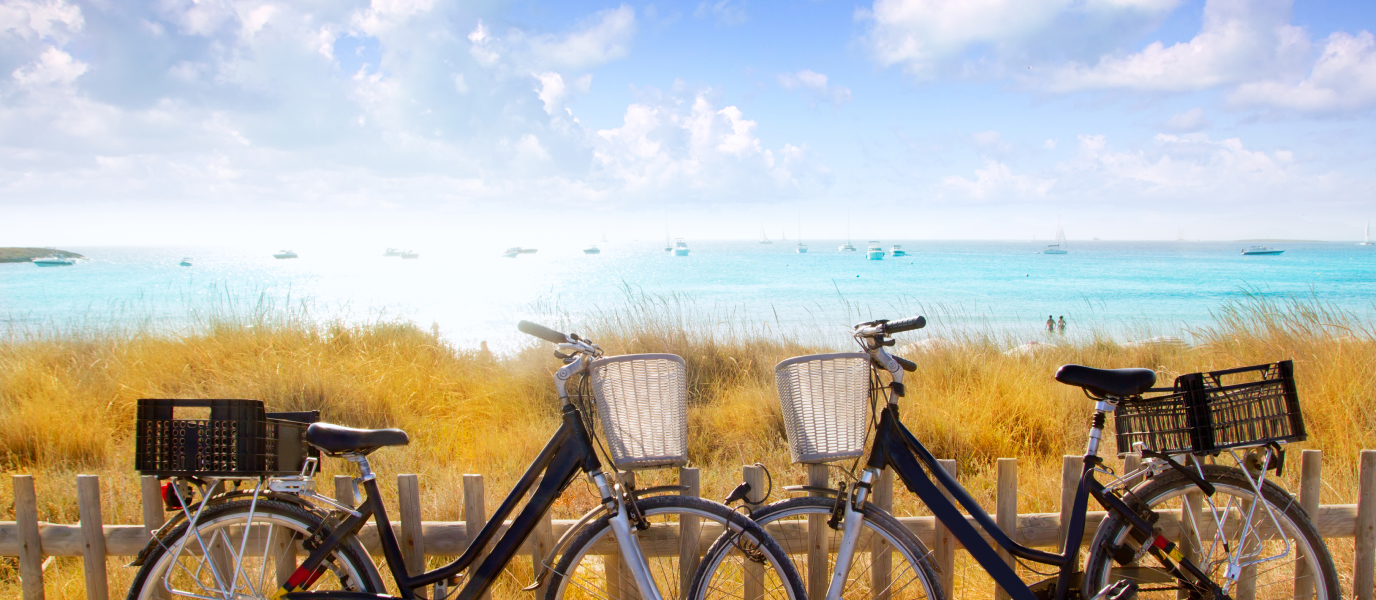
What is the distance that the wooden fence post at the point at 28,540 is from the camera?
2566 mm

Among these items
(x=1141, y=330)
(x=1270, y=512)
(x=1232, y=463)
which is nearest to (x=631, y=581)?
(x=1270, y=512)

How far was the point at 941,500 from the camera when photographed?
89.9 inches

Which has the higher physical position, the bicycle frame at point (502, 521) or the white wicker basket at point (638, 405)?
the white wicker basket at point (638, 405)

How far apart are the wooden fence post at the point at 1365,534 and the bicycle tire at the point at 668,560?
89.9 inches

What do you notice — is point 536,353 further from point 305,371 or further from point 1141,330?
point 1141,330

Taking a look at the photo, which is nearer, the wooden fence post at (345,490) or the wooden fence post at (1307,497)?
the wooden fence post at (345,490)

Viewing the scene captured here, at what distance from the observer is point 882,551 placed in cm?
251

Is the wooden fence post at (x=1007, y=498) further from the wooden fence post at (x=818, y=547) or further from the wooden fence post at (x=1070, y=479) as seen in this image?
the wooden fence post at (x=818, y=547)

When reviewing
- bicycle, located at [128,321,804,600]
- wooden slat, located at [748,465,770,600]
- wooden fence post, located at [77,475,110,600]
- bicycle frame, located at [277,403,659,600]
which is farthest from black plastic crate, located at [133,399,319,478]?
wooden slat, located at [748,465,770,600]

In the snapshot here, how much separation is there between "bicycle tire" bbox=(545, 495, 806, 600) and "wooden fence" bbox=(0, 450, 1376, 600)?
5cm

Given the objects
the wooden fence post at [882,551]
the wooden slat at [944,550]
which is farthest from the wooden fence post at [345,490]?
the wooden slat at [944,550]

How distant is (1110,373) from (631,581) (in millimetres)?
1807

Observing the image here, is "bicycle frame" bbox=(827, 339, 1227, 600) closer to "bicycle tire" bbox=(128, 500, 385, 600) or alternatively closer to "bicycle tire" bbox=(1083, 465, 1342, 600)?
"bicycle tire" bbox=(1083, 465, 1342, 600)

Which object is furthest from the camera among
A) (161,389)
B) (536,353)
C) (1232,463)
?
(536,353)
